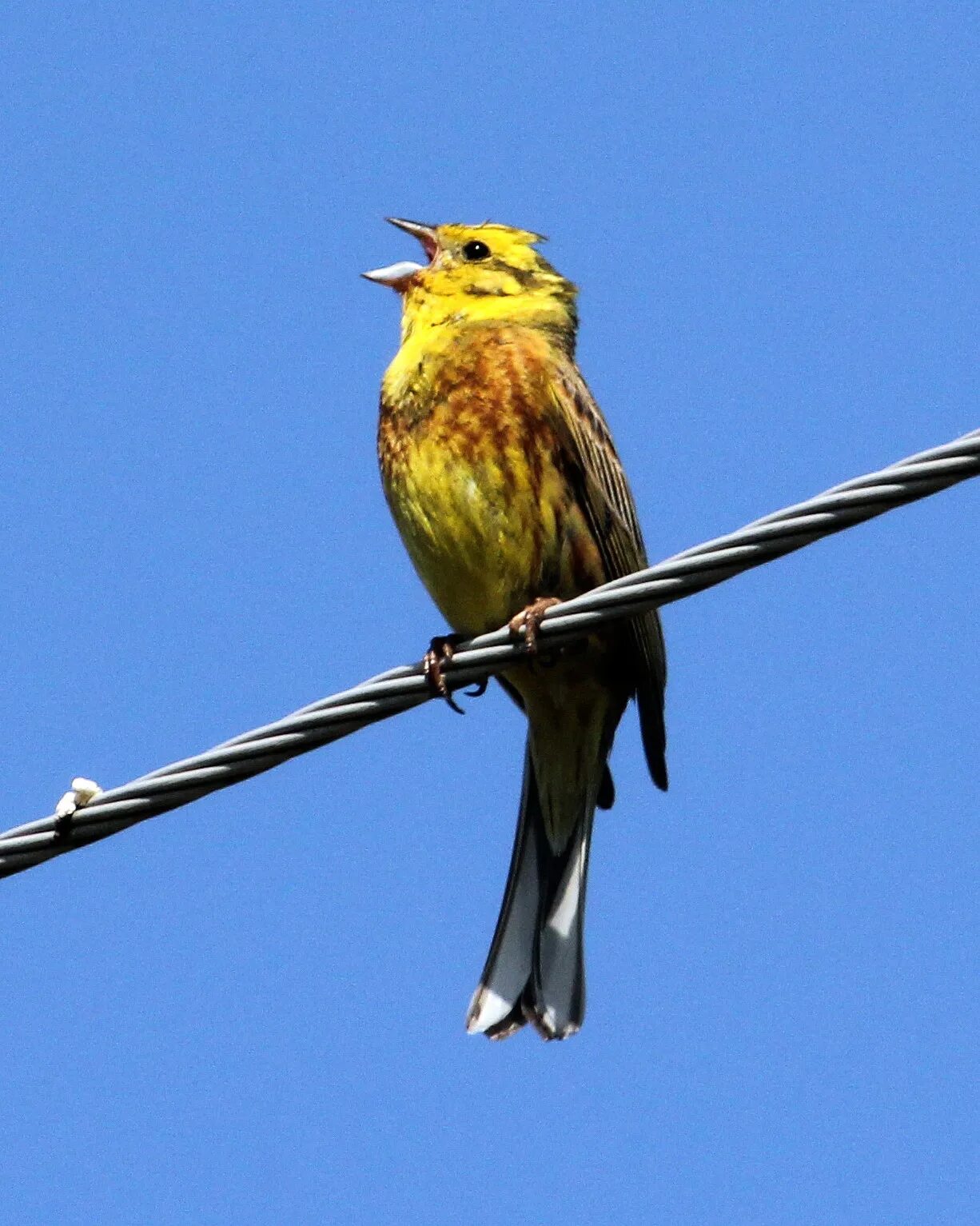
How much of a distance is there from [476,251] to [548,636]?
9.13ft

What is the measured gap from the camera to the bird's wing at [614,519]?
19.3 ft

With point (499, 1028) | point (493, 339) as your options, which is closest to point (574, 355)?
point (493, 339)

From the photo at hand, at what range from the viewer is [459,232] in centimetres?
680

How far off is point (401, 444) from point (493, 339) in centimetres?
46

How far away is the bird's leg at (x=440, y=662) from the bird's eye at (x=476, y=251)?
4.97 ft

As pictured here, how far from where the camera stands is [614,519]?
5957 mm

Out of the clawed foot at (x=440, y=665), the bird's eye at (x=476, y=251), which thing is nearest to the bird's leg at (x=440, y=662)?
the clawed foot at (x=440, y=665)

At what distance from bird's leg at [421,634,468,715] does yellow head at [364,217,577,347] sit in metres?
1.21

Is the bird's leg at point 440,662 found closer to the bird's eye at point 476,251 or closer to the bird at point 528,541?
the bird at point 528,541

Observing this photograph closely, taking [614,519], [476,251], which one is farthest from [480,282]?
[614,519]

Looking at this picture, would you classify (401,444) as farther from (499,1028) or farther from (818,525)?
(818,525)

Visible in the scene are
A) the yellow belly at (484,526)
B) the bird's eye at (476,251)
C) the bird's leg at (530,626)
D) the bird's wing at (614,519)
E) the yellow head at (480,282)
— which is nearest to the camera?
the bird's leg at (530,626)

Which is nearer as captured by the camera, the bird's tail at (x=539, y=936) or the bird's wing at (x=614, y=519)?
the bird's wing at (x=614, y=519)

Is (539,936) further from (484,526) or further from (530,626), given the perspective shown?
(530,626)
